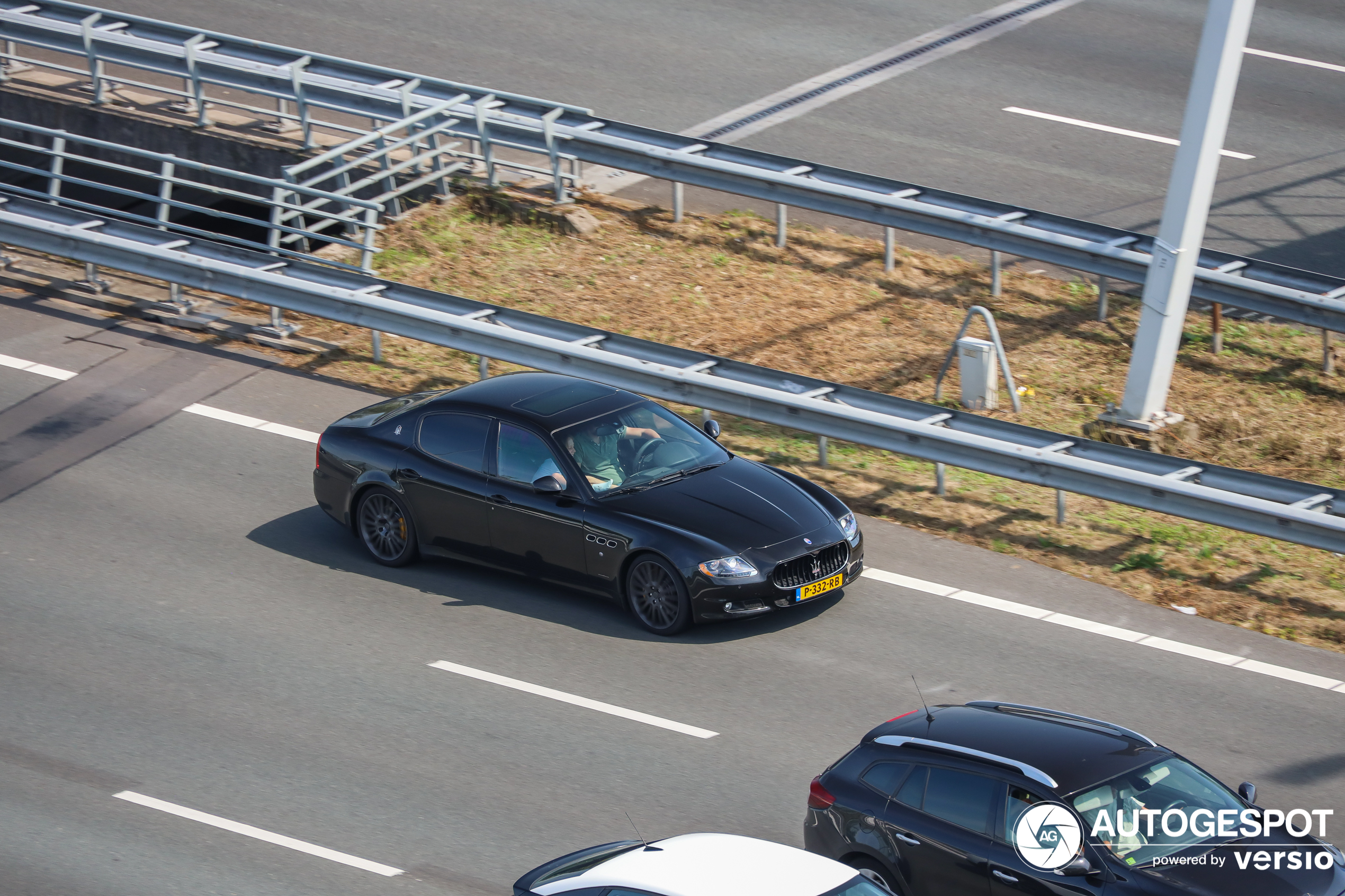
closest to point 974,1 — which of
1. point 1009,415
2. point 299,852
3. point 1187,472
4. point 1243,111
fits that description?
point 1243,111

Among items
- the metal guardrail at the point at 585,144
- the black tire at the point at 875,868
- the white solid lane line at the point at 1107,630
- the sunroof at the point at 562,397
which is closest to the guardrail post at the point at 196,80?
the metal guardrail at the point at 585,144

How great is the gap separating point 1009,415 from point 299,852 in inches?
333

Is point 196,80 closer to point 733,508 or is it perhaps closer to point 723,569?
point 733,508

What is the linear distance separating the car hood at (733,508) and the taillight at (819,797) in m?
2.99

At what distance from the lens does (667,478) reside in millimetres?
11398

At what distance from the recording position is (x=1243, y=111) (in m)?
20.1

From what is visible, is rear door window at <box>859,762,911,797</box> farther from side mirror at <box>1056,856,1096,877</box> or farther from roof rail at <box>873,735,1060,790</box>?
side mirror at <box>1056,856,1096,877</box>

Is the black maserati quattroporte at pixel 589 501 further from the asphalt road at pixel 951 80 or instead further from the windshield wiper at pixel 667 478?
the asphalt road at pixel 951 80

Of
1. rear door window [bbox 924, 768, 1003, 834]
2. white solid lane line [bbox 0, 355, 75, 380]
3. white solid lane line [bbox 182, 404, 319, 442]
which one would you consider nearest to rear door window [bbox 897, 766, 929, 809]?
rear door window [bbox 924, 768, 1003, 834]

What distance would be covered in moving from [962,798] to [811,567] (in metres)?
3.72

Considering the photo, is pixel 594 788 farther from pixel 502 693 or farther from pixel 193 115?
pixel 193 115

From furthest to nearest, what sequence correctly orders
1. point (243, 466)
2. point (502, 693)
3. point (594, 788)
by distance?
point (243, 466) → point (502, 693) → point (594, 788)

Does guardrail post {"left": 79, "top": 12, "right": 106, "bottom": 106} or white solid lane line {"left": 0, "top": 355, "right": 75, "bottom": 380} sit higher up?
guardrail post {"left": 79, "top": 12, "right": 106, "bottom": 106}

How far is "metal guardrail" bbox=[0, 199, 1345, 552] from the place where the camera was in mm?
11781
